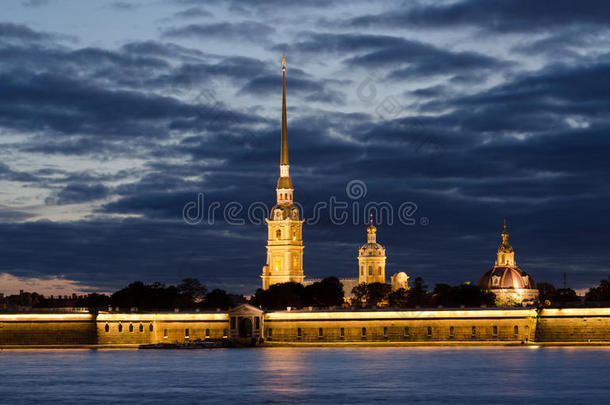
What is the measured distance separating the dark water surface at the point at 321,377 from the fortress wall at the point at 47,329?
25.8 metres

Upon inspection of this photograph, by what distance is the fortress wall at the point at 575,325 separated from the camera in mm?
139688

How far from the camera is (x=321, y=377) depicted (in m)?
94.8

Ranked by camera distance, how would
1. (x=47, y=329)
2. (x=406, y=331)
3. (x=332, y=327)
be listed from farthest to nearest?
(x=47, y=329)
(x=332, y=327)
(x=406, y=331)

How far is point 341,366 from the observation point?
10731 cm

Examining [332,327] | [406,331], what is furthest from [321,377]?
[332,327]

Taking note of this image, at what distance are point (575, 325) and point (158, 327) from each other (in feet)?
168

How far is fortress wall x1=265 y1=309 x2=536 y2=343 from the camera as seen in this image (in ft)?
481

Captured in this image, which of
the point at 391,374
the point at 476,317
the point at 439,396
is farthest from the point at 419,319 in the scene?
the point at 439,396

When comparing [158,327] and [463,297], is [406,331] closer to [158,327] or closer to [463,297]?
[158,327]

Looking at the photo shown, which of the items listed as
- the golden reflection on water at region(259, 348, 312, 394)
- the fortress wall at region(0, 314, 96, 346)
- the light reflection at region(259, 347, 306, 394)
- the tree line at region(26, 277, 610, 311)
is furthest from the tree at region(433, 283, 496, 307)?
the fortress wall at region(0, 314, 96, 346)

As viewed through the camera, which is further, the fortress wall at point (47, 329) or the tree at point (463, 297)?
the tree at point (463, 297)

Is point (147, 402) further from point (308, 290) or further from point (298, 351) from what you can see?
point (308, 290)

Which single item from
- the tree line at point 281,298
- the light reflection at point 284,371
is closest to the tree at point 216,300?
the tree line at point 281,298

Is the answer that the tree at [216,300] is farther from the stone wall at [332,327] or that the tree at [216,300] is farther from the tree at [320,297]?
the stone wall at [332,327]
